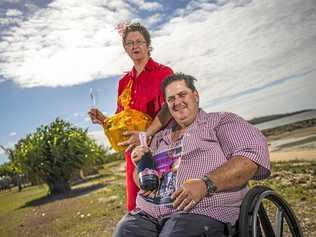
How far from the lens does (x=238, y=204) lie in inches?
68.0

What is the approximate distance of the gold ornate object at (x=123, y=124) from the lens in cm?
209

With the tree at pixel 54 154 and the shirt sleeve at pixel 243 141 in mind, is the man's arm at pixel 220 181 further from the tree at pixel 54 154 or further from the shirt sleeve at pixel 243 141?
the tree at pixel 54 154

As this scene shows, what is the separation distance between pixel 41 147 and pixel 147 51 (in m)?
11.2

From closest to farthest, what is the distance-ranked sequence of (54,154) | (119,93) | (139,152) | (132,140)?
1. (139,152)
2. (132,140)
3. (119,93)
4. (54,154)

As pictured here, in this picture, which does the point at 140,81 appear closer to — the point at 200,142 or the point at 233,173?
the point at 200,142

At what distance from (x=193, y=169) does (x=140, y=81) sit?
73cm

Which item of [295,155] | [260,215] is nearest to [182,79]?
[260,215]

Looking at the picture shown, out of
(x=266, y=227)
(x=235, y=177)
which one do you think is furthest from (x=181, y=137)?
(x=266, y=227)

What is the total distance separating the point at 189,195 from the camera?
155 centimetres

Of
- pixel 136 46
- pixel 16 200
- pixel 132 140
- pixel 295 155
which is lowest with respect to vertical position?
pixel 16 200

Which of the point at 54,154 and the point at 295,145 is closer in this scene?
the point at 295,145

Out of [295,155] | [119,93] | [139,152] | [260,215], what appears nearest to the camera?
[260,215]

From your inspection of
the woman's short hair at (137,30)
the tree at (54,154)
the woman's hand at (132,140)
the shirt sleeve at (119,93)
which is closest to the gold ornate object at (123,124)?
the woman's hand at (132,140)

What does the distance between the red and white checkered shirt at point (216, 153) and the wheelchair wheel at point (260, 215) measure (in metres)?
0.10
